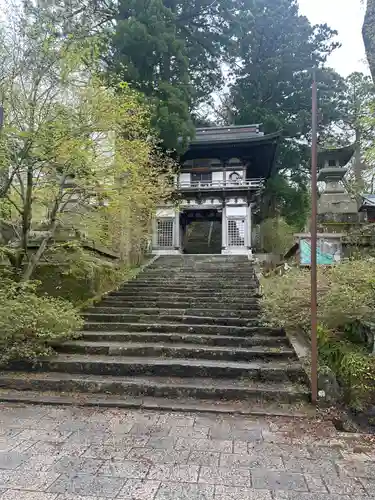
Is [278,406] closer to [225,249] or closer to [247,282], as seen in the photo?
[247,282]

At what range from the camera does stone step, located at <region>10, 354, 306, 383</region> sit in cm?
416

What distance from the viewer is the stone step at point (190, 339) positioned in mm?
5146

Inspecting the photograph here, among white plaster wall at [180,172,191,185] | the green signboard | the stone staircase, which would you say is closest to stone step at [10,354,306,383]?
the stone staircase

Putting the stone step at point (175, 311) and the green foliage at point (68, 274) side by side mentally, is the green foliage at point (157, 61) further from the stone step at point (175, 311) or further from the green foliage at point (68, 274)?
the stone step at point (175, 311)

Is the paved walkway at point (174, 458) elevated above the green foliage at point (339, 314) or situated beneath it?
situated beneath

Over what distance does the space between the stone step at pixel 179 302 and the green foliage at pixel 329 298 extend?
1.21 meters

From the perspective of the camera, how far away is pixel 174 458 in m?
2.69

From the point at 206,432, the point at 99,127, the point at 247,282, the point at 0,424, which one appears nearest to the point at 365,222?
the point at 247,282

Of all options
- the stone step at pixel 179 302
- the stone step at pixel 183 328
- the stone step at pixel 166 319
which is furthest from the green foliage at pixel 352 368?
the stone step at pixel 179 302

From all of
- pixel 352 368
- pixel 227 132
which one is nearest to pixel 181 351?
pixel 352 368

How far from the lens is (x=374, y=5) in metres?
7.75

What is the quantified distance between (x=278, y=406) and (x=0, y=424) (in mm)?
2728

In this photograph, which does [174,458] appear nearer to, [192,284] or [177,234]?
[192,284]

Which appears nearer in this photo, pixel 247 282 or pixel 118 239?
pixel 247 282
